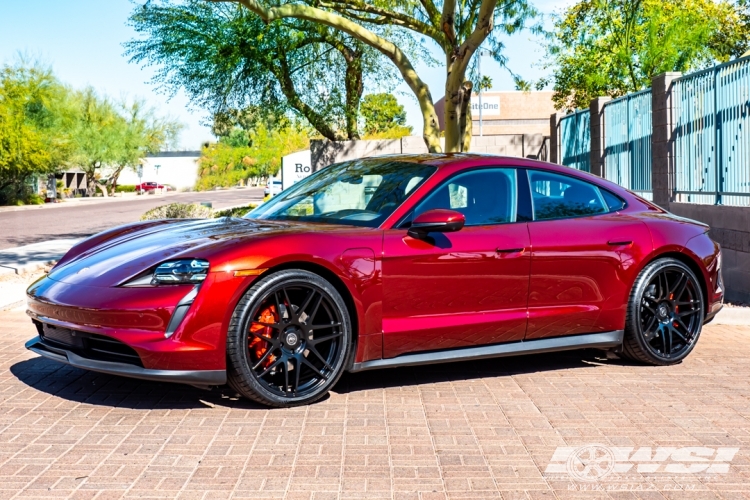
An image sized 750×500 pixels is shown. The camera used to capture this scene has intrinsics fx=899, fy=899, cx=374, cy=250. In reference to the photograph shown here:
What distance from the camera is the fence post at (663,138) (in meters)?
12.7

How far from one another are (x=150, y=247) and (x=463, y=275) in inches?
78.0

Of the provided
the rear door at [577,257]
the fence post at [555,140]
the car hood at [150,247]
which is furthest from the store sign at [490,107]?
the car hood at [150,247]

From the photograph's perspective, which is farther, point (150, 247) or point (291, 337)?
point (150, 247)

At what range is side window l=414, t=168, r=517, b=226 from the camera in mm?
6031

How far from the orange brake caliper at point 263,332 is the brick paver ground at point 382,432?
0.33 meters

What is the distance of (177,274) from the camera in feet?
16.7

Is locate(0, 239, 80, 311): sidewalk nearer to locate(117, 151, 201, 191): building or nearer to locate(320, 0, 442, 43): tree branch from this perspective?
locate(320, 0, 442, 43): tree branch

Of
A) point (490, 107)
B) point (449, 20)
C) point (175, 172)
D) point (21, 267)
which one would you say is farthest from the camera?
point (175, 172)

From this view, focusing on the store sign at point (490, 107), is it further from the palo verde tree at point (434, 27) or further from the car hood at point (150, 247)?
the car hood at point (150, 247)

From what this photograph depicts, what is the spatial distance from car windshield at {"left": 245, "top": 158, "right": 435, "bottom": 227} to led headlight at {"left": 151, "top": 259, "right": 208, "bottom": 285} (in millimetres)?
1161

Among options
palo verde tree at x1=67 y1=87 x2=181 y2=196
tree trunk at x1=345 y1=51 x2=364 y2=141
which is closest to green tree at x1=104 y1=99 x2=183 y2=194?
palo verde tree at x1=67 y1=87 x2=181 y2=196

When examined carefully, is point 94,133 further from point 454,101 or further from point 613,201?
point 613,201

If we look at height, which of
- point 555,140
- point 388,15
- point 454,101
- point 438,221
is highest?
point 388,15

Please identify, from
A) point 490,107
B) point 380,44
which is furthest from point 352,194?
point 490,107
